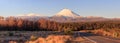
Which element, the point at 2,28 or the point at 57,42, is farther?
the point at 2,28

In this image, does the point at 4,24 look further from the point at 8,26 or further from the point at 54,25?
the point at 54,25

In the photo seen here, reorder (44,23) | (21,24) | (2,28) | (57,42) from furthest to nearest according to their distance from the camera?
(44,23) < (21,24) < (2,28) < (57,42)

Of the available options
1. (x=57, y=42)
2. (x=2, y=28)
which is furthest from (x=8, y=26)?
(x=57, y=42)

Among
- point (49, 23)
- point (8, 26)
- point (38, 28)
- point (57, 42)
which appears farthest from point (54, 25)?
point (57, 42)

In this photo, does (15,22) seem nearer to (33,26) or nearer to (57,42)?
(33,26)

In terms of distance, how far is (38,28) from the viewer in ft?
412

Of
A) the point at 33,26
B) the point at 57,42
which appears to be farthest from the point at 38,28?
the point at 57,42

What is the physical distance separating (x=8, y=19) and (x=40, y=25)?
39.6ft

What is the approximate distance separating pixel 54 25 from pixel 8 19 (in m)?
15.3

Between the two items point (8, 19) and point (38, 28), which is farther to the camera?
point (8, 19)

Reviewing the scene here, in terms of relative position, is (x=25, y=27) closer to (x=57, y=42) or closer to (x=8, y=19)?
(x=8, y=19)

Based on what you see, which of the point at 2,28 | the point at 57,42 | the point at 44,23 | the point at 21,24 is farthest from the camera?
the point at 44,23

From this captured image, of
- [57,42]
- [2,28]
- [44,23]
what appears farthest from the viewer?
[44,23]

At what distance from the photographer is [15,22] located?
421ft
